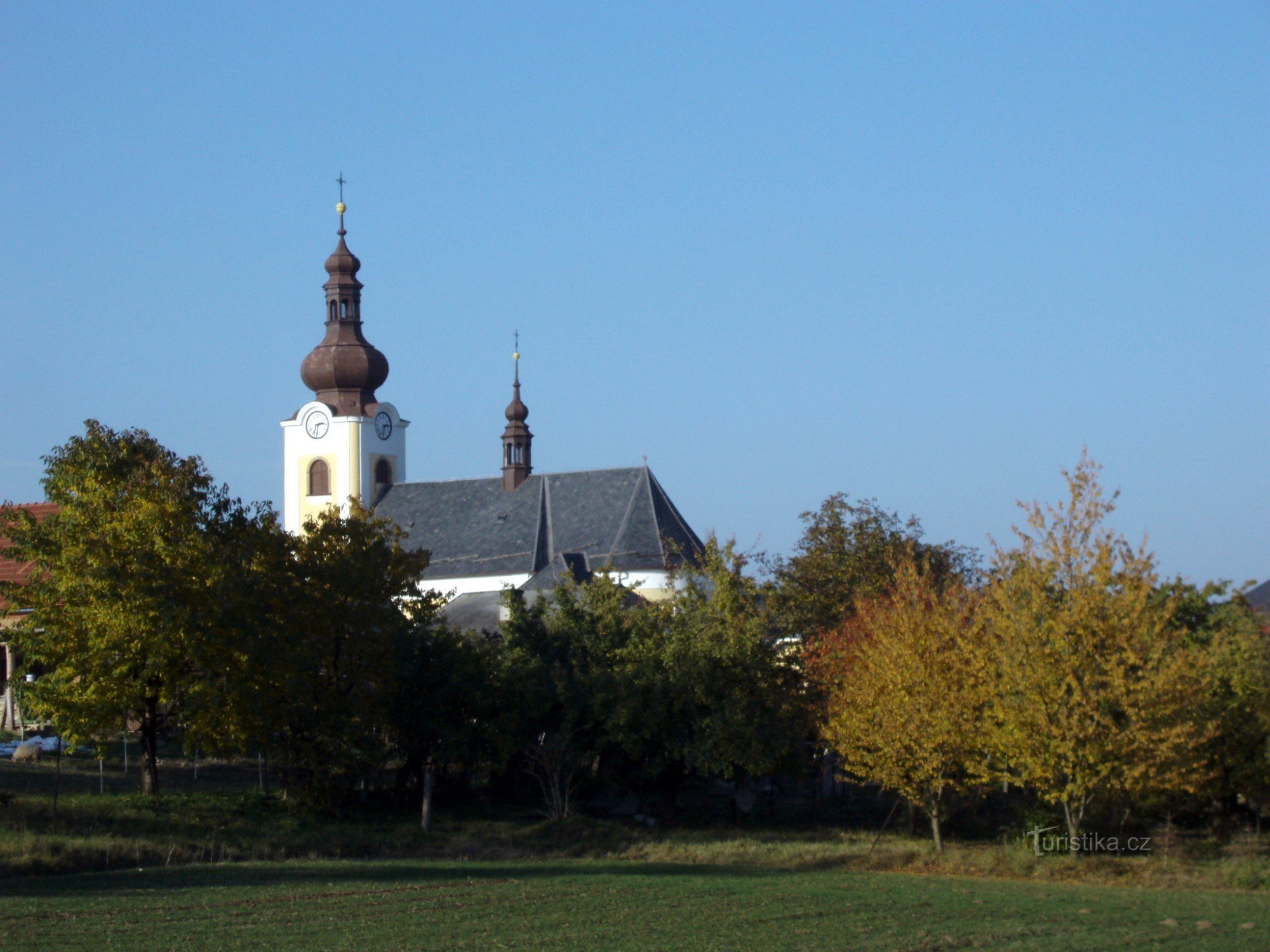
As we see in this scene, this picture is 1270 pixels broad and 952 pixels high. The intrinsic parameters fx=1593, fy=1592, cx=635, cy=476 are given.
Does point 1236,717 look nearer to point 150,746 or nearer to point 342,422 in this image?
point 150,746

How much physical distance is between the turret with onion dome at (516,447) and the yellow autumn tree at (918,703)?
126 ft

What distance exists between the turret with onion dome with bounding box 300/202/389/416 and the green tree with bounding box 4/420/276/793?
42309 mm

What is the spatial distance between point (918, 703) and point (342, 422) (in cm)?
4717

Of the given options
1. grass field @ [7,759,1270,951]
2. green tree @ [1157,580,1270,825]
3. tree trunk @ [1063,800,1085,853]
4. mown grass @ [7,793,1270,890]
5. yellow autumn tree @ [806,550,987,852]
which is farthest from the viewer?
green tree @ [1157,580,1270,825]

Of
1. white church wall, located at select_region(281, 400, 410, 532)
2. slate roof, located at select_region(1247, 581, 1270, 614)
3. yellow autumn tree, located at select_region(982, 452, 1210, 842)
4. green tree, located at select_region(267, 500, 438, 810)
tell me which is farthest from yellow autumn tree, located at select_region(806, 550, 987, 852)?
white church wall, located at select_region(281, 400, 410, 532)

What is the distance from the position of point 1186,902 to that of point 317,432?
181 ft

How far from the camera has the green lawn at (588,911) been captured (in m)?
17.0

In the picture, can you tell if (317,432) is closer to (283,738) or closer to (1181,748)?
(283,738)

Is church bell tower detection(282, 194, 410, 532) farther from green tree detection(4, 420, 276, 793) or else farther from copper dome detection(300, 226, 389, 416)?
green tree detection(4, 420, 276, 793)

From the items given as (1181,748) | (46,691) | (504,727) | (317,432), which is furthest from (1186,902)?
(317,432)

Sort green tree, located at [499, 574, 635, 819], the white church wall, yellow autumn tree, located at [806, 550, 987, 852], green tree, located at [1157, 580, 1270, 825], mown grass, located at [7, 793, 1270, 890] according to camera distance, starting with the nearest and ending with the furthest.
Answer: mown grass, located at [7, 793, 1270, 890] → yellow autumn tree, located at [806, 550, 987, 852] → green tree, located at [1157, 580, 1270, 825] → green tree, located at [499, 574, 635, 819] → the white church wall

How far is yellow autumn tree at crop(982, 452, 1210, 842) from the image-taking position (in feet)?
83.7

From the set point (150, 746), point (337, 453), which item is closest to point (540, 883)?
point (150, 746)

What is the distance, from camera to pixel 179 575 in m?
28.2
